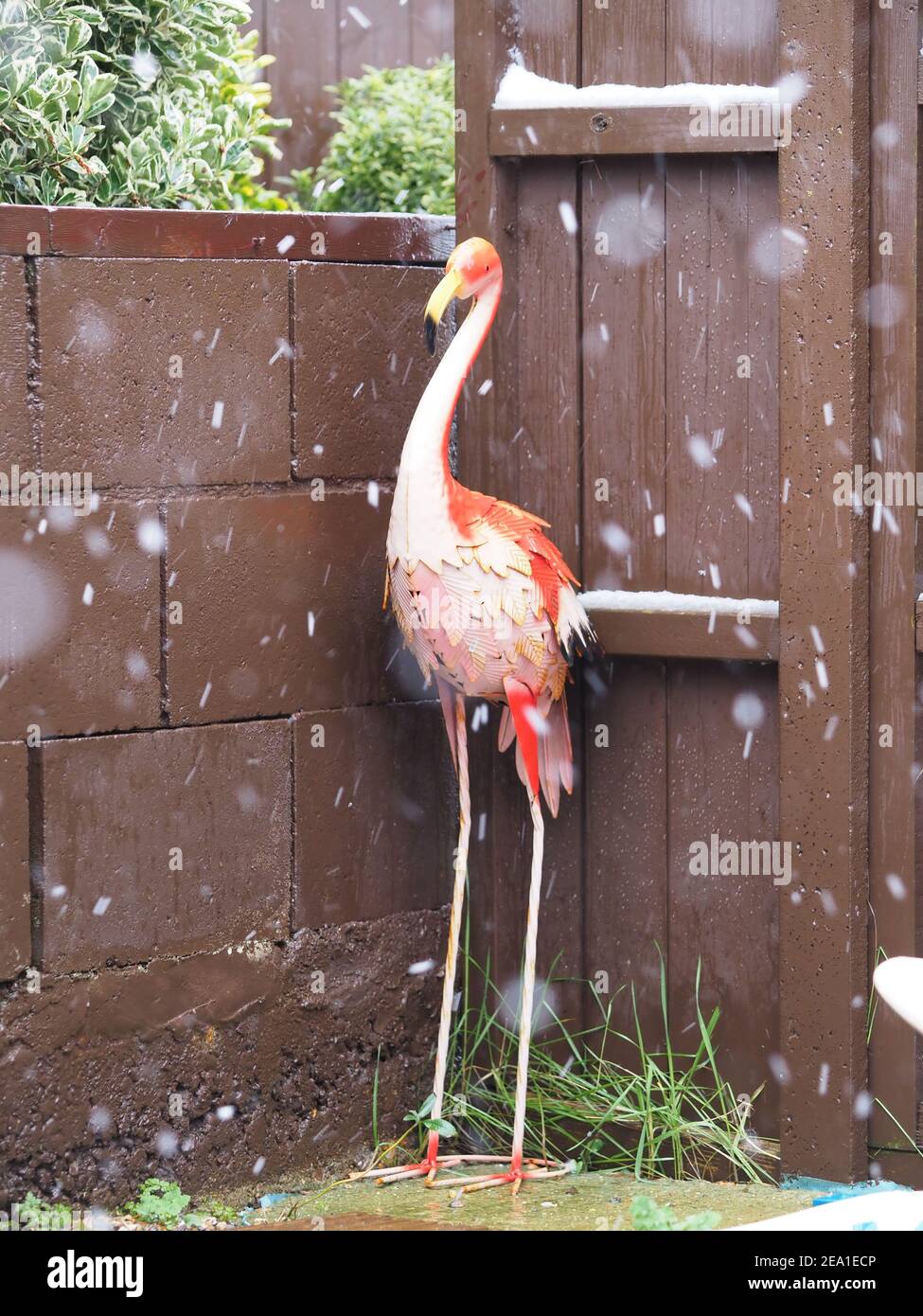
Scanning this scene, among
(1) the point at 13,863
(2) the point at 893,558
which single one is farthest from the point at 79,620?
(2) the point at 893,558

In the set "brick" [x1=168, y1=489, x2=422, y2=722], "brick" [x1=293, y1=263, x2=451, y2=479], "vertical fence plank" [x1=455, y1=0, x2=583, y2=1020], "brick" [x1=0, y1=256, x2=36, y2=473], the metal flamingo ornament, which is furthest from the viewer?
"vertical fence plank" [x1=455, y1=0, x2=583, y2=1020]

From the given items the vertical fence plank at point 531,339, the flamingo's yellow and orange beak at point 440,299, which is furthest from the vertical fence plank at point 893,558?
the flamingo's yellow and orange beak at point 440,299

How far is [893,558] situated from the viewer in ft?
13.7

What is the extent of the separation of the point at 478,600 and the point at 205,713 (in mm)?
694

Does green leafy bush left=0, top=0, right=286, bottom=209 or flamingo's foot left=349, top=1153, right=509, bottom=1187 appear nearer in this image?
green leafy bush left=0, top=0, right=286, bottom=209

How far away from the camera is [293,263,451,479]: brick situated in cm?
441

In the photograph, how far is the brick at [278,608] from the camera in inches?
165

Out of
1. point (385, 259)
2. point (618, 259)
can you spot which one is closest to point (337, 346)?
point (385, 259)

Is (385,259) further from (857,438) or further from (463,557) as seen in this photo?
(857,438)

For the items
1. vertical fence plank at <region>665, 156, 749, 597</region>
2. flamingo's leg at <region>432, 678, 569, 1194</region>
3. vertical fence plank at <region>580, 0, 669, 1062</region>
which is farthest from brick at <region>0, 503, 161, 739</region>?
vertical fence plank at <region>665, 156, 749, 597</region>

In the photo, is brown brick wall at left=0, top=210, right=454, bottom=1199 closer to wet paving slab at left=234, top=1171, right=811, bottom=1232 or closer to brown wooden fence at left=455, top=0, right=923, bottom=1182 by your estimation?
wet paving slab at left=234, top=1171, right=811, bottom=1232

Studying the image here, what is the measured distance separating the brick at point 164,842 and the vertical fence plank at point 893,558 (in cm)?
140

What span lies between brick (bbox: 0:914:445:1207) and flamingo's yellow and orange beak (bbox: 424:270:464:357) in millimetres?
1511
